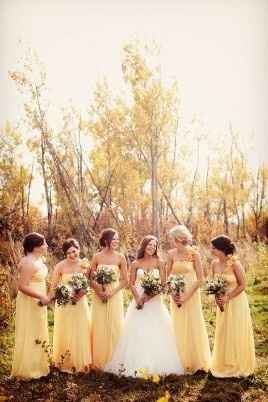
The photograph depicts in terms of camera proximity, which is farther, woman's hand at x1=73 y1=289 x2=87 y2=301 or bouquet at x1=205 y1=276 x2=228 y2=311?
woman's hand at x1=73 y1=289 x2=87 y2=301

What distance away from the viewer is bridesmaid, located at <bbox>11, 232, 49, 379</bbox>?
4.86 metres

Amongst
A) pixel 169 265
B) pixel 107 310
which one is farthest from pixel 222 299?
pixel 107 310

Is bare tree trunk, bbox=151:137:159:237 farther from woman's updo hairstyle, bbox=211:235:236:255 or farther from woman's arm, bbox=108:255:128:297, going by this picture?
woman's updo hairstyle, bbox=211:235:236:255

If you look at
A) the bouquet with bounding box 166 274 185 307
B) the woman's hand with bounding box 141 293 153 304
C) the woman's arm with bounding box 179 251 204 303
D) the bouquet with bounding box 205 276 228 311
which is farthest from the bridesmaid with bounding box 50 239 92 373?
the bouquet with bounding box 205 276 228 311

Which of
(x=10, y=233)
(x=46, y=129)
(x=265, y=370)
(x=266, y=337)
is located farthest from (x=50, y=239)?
(x=265, y=370)

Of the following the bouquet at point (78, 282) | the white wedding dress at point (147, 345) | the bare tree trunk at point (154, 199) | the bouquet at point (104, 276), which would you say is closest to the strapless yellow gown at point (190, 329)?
the white wedding dress at point (147, 345)

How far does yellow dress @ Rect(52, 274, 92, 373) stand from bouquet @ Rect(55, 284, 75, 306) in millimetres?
135

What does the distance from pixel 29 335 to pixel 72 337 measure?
390mm

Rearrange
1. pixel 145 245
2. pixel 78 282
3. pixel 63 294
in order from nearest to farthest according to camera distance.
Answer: pixel 63 294, pixel 78 282, pixel 145 245

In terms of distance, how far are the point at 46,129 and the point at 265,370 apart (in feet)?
17.8

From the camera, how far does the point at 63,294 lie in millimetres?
4836

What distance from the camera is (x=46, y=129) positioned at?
890 cm

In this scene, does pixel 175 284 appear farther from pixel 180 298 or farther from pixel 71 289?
pixel 71 289

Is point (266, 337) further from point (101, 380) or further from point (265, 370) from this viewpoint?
point (101, 380)
